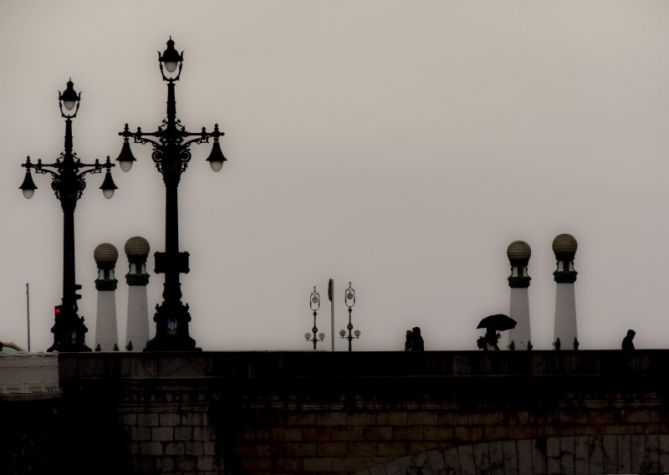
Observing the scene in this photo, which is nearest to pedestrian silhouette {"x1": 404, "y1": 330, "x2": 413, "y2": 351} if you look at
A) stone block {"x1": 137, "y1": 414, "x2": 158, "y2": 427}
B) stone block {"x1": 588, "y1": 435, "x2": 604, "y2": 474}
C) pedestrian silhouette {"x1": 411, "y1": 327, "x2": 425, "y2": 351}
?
pedestrian silhouette {"x1": 411, "y1": 327, "x2": 425, "y2": 351}

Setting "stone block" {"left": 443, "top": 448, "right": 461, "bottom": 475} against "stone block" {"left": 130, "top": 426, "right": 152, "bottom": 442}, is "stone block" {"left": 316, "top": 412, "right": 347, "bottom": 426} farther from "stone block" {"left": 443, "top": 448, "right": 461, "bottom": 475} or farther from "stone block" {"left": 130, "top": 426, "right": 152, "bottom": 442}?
"stone block" {"left": 130, "top": 426, "right": 152, "bottom": 442}

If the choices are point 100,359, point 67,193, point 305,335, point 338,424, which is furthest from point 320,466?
point 305,335

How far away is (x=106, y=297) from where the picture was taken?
6500cm

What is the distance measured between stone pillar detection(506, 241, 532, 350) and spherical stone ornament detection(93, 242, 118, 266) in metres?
8.95

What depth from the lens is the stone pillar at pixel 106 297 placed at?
63875mm

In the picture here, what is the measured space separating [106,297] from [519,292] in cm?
948

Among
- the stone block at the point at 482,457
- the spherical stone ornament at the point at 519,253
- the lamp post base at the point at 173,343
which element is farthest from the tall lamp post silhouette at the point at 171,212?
the spherical stone ornament at the point at 519,253

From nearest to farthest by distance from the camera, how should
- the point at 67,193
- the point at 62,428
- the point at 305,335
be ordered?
the point at 62,428 < the point at 67,193 < the point at 305,335

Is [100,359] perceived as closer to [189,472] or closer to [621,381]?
[189,472]

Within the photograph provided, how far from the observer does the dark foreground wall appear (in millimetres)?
51844

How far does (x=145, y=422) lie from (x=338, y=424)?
3.25 m

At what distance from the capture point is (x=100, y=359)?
170ft

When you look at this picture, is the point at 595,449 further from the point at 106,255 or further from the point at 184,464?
the point at 106,255

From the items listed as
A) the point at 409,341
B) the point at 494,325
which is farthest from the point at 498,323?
the point at 409,341
